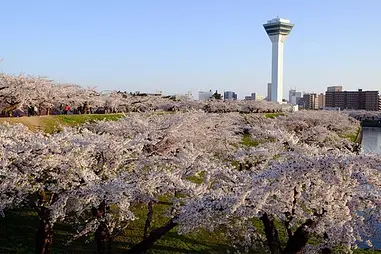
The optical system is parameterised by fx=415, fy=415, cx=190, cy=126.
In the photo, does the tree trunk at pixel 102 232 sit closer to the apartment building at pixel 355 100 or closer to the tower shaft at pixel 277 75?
the tower shaft at pixel 277 75

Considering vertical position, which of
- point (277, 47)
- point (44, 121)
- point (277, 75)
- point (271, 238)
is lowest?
point (271, 238)

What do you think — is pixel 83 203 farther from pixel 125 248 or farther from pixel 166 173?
pixel 125 248

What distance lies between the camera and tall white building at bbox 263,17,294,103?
109 m

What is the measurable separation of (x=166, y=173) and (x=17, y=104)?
65.5ft

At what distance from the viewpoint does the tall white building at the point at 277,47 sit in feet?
356

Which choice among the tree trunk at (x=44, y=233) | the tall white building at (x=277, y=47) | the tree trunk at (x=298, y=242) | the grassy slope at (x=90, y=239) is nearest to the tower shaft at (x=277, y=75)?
the tall white building at (x=277, y=47)

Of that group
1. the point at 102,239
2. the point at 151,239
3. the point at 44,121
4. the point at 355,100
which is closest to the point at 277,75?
the point at 355,100

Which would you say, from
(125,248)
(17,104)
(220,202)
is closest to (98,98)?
(17,104)

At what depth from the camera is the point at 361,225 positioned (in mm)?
7875

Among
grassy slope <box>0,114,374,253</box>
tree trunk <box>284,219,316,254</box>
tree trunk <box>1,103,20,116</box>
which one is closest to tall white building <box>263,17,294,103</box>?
tree trunk <box>1,103,20,116</box>

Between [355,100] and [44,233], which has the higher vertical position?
[355,100]

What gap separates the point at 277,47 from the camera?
112 metres

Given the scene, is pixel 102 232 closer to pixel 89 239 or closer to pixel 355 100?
pixel 89 239

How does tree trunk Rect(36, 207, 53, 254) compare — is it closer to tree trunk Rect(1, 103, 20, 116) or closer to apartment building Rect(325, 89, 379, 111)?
tree trunk Rect(1, 103, 20, 116)
